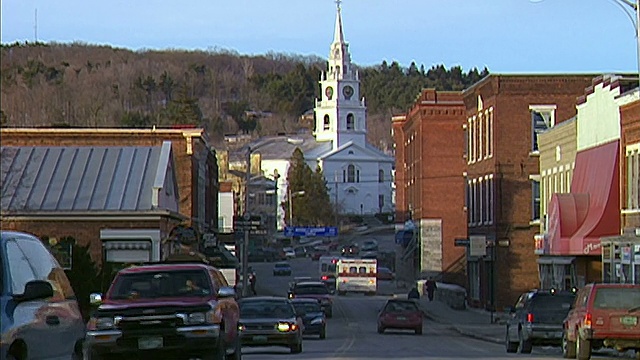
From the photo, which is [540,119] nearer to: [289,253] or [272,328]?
[272,328]

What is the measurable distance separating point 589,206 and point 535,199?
1479 centimetres

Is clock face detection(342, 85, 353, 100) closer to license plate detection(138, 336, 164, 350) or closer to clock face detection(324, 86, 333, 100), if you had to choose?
clock face detection(324, 86, 333, 100)

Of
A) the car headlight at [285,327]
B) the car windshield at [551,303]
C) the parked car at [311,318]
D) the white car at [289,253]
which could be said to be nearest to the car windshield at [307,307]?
the parked car at [311,318]

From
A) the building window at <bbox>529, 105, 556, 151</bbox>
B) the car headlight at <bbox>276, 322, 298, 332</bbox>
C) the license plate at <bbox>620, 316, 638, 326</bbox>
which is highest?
the building window at <bbox>529, 105, 556, 151</bbox>

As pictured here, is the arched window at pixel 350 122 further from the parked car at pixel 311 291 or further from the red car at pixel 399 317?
the red car at pixel 399 317

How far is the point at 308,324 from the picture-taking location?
143ft

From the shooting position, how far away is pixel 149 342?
19.8 meters

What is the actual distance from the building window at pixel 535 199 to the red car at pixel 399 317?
14.5m

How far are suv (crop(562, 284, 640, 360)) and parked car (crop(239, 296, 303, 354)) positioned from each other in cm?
738

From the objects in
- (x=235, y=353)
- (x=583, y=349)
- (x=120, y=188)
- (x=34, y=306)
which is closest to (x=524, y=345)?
(x=583, y=349)

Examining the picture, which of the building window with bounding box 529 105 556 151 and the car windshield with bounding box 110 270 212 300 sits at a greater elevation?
the building window with bounding box 529 105 556 151

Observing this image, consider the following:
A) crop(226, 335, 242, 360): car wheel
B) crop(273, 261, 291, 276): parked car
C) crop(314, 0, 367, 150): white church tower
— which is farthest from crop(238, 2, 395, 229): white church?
crop(226, 335, 242, 360): car wheel

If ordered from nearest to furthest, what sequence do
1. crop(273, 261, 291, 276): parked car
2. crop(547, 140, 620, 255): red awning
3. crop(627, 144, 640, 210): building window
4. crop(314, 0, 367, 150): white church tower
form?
crop(627, 144, 640, 210): building window → crop(547, 140, 620, 255): red awning → crop(273, 261, 291, 276): parked car → crop(314, 0, 367, 150): white church tower

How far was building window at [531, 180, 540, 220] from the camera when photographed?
6300 centimetres
